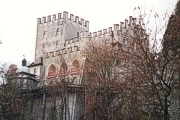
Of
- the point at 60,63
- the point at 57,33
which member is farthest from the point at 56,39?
the point at 60,63

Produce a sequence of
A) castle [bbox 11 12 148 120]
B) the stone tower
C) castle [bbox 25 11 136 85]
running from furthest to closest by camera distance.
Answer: the stone tower < castle [bbox 25 11 136 85] < castle [bbox 11 12 148 120]

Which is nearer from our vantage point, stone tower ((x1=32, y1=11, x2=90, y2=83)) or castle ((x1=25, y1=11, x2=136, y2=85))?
castle ((x1=25, y1=11, x2=136, y2=85))

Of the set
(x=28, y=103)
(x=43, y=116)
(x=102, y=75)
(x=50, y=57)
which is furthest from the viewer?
(x=50, y=57)

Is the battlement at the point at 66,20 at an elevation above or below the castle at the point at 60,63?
above

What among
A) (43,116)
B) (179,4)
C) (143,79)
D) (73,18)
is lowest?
(43,116)

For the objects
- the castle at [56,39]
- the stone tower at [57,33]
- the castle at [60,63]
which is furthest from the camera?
the stone tower at [57,33]

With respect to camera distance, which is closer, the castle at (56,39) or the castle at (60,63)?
the castle at (60,63)

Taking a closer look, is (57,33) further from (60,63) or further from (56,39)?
(60,63)

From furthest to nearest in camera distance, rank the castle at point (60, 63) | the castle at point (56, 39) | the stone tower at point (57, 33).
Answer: the stone tower at point (57, 33) → the castle at point (56, 39) → the castle at point (60, 63)

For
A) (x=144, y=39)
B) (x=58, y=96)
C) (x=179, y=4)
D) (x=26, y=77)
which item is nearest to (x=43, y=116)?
(x=58, y=96)

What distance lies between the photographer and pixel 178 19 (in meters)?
6.01

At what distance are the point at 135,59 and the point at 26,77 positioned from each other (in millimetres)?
11430

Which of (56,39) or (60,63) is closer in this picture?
(60,63)

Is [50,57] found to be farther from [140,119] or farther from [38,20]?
[140,119]
